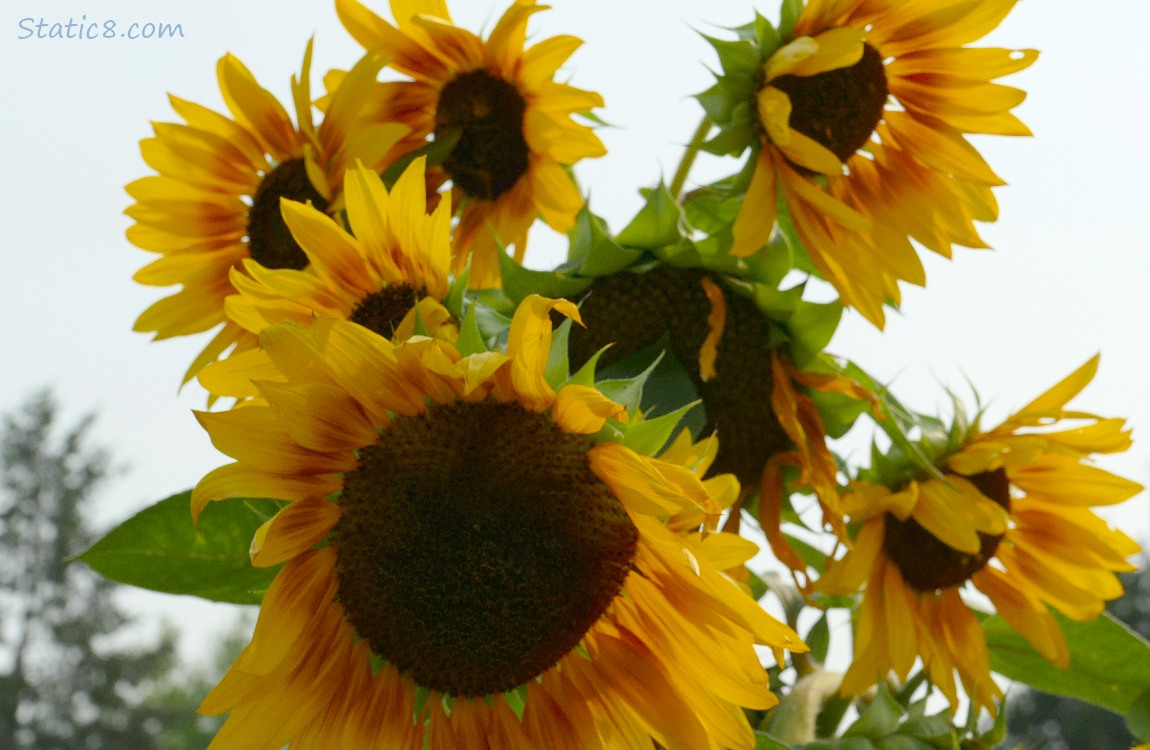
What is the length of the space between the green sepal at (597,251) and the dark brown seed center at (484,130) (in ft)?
0.51

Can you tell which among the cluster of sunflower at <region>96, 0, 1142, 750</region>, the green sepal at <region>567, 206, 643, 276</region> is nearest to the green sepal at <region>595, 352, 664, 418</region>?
the cluster of sunflower at <region>96, 0, 1142, 750</region>

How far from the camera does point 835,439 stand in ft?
3.08

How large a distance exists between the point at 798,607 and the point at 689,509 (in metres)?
0.47

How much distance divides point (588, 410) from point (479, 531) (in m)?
0.11

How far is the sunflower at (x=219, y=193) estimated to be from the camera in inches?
39.8

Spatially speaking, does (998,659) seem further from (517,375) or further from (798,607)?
(517,375)

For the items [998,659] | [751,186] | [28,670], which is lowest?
[28,670]

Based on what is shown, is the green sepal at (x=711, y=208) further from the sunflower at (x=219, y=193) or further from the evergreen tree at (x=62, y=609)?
the evergreen tree at (x=62, y=609)

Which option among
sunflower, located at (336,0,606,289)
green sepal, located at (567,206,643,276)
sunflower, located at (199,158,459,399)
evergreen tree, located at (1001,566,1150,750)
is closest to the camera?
sunflower, located at (199,158,459,399)

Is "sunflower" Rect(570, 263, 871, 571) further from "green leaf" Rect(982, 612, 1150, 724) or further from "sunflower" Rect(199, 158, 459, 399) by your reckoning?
"green leaf" Rect(982, 612, 1150, 724)

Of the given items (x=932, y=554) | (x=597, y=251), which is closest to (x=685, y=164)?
(x=597, y=251)

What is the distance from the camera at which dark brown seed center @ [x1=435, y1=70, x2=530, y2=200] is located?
1.01 m

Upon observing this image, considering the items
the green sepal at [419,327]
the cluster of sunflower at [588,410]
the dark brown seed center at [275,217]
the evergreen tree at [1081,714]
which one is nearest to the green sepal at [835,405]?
the cluster of sunflower at [588,410]

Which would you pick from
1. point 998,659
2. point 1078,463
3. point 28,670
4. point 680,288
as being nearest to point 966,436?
point 1078,463
